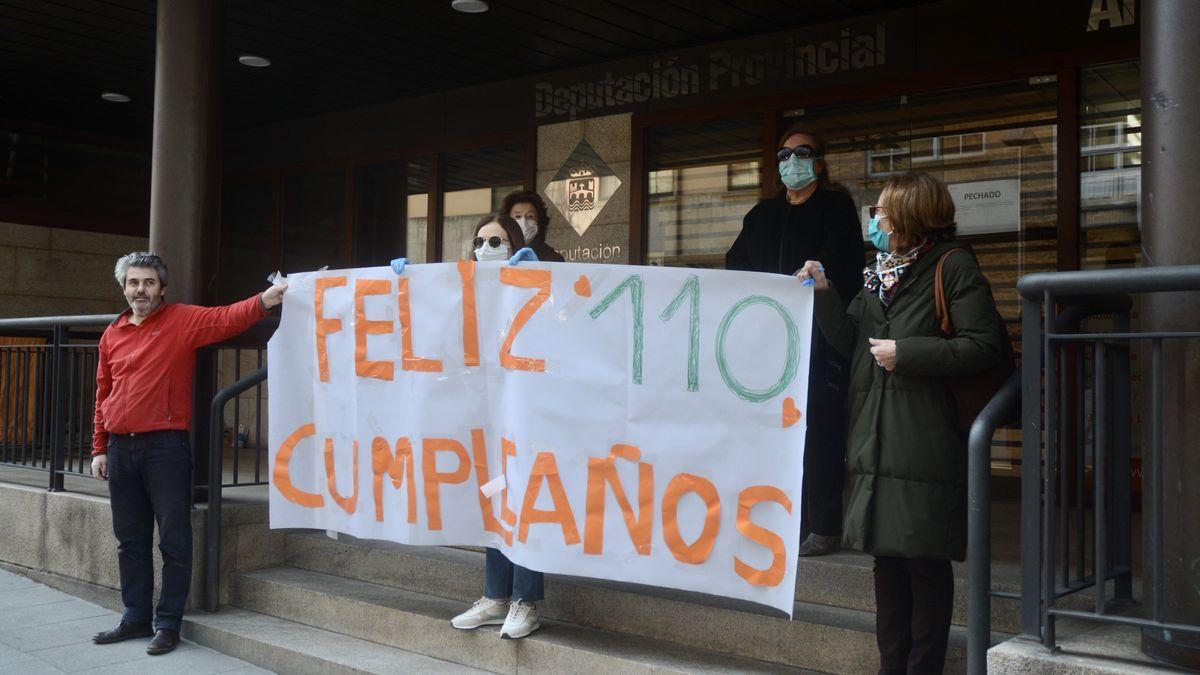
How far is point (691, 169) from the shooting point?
8375mm

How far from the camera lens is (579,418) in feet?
13.2

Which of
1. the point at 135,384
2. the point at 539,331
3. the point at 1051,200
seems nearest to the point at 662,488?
the point at 539,331

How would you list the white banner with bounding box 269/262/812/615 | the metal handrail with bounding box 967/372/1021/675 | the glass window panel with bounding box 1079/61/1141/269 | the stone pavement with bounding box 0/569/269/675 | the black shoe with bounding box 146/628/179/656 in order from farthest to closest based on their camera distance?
1. the glass window panel with bounding box 1079/61/1141/269
2. the black shoe with bounding box 146/628/179/656
3. the stone pavement with bounding box 0/569/269/675
4. the white banner with bounding box 269/262/812/615
5. the metal handrail with bounding box 967/372/1021/675

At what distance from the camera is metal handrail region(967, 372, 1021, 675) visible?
3.07 m

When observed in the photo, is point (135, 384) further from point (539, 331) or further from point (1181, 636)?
point (1181, 636)

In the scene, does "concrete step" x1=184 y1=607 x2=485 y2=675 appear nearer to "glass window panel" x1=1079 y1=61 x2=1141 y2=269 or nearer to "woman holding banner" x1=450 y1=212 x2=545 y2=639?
"woman holding banner" x1=450 y1=212 x2=545 y2=639

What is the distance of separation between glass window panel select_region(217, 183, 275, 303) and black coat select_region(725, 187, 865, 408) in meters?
8.05

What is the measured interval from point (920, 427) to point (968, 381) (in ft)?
0.70

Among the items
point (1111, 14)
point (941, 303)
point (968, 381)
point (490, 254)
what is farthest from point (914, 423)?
point (1111, 14)

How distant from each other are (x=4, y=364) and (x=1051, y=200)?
282 inches

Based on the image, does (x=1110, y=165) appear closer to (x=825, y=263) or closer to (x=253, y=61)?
(x=825, y=263)

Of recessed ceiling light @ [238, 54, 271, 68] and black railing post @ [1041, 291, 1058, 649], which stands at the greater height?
recessed ceiling light @ [238, 54, 271, 68]

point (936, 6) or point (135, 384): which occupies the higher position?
point (936, 6)

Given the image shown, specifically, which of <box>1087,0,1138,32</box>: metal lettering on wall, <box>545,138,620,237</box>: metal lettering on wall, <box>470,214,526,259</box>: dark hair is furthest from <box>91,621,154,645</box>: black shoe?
<box>1087,0,1138,32</box>: metal lettering on wall
